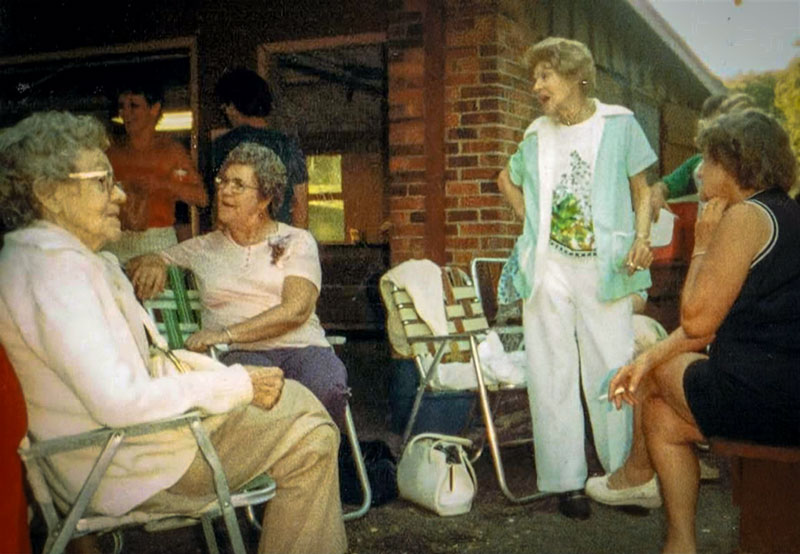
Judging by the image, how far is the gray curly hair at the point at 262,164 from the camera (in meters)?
3.88

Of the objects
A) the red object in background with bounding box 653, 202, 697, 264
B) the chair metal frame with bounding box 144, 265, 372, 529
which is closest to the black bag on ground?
the chair metal frame with bounding box 144, 265, 372, 529

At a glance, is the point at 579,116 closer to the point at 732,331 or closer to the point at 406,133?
the point at 732,331

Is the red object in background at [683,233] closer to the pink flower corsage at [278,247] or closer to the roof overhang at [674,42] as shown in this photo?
the roof overhang at [674,42]

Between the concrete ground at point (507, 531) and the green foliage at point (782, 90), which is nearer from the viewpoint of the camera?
the concrete ground at point (507, 531)

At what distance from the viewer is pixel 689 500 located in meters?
2.94

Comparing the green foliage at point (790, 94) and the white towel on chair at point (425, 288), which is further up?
the green foliage at point (790, 94)

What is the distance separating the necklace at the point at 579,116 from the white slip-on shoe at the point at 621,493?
1456mm

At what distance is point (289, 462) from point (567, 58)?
2.15 m

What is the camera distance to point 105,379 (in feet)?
7.68

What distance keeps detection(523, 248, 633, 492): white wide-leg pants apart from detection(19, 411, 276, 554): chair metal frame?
6.16 feet

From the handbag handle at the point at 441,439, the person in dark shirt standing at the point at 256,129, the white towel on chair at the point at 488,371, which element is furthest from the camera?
the person in dark shirt standing at the point at 256,129

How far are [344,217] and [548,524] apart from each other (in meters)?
5.65

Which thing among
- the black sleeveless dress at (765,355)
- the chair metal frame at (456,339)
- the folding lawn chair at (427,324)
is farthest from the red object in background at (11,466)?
the folding lawn chair at (427,324)

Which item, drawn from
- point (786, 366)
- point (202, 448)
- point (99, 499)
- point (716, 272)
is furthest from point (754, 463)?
point (99, 499)
